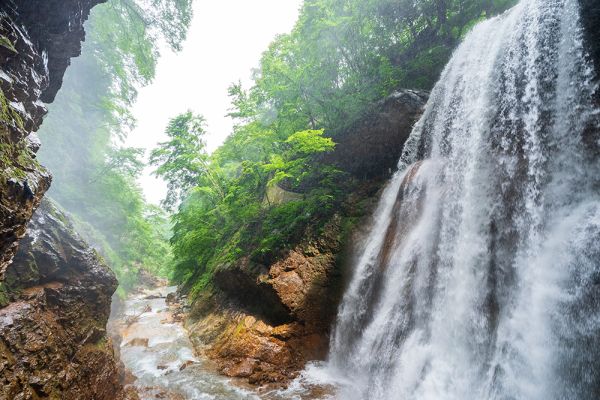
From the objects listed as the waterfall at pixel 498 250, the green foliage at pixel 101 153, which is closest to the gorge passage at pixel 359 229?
the waterfall at pixel 498 250

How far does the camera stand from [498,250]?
5520mm

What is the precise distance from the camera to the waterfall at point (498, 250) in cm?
422

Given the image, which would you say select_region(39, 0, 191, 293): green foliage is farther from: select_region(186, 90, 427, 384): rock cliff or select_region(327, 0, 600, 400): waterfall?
select_region(327, 0, 600, 400): waterfall

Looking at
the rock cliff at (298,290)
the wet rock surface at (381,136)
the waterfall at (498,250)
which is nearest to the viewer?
the waterfall at (498,250)

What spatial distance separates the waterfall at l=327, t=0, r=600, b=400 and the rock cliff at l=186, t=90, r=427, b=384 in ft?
2.58

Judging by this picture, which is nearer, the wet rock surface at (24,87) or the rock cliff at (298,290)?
the wet rock surface at (24,87)

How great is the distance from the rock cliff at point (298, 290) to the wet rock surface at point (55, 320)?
2.95 m

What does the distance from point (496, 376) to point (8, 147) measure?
24.7 ft

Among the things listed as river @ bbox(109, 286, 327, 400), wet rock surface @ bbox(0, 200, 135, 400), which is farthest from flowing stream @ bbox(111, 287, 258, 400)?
wet rock surface @ bbox(0, 200, 135, 400)

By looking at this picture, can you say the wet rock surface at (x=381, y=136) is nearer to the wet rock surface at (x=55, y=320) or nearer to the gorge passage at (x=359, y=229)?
the gorge passage at (x=359, y=229)

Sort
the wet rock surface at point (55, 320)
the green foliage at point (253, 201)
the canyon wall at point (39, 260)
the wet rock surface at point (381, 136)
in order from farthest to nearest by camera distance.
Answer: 1. the wet rock surface at point (381, 136)
2. the green foliage at point (253, 201)
3. the wet rock surface at point (55, 320)
4. the canyon wall at point (39, 260)

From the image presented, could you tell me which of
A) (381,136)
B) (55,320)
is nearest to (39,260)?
(55,320)

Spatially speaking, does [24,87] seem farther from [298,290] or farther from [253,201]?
[253,201]

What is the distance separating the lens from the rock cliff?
7.67 m
